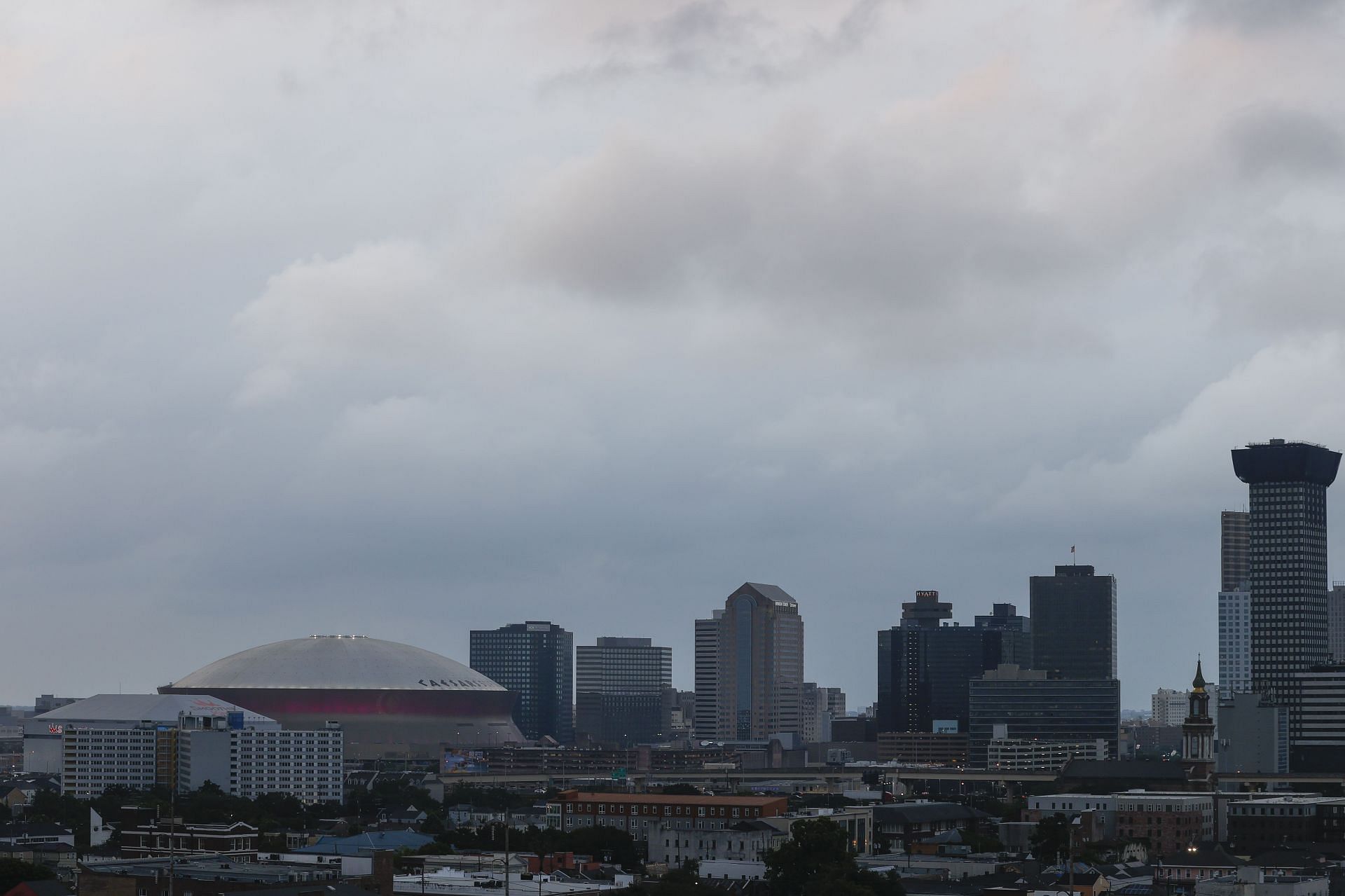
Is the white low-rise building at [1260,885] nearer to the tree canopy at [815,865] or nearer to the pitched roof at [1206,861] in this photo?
the tree canopy at [815,865]

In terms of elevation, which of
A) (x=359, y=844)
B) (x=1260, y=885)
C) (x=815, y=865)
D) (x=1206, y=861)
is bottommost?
(x=1206, y=861)

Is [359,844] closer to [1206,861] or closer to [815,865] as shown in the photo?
[815,865]

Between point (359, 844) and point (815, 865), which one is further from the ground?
point (815, 865)

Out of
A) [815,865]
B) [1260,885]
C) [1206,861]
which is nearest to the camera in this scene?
[1260,885]

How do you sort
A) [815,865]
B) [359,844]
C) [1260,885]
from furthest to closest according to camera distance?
[359,844] < [815,865] < [1260,885]

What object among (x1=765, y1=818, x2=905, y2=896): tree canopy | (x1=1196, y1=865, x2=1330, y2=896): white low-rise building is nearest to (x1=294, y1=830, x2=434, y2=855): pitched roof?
(x1=765, y1=818, x2=905, y2=896): tree canopy

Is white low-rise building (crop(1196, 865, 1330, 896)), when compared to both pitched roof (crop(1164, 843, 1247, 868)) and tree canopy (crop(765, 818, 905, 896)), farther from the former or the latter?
pitched roof (crop(1164, 843, 1247, 868))

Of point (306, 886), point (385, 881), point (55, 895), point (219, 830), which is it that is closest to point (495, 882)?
point (385, 881)

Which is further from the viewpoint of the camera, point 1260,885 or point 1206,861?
point 1206,861

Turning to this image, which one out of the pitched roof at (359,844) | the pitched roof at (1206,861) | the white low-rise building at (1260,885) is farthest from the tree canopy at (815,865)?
the pitched roof at (1206,861)

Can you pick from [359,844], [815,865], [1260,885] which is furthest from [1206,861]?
[359,844]

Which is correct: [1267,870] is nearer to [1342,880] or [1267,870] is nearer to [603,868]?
[1342,880]

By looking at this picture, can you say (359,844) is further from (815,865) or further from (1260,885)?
(1260,885)

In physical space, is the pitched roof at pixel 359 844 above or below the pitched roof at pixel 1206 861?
above
